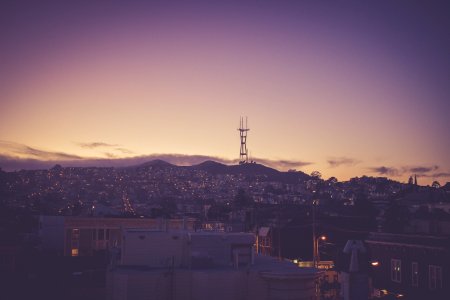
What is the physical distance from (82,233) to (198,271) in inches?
1008

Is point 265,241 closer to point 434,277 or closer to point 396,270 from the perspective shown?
point 396,270

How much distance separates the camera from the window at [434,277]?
33.7 m

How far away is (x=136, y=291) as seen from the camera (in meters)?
25.0

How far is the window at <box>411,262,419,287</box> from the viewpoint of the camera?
35531 mm

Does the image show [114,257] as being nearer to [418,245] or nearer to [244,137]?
[418,245]

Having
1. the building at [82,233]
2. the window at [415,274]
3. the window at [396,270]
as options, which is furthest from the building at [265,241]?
the window at [415,274]

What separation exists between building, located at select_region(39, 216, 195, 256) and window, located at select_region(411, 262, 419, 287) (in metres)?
19.3

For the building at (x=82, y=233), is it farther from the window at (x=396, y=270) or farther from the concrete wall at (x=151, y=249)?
the concrete wall at (x=151, y=249)

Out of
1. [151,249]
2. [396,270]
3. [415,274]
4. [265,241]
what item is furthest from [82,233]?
[415,274]

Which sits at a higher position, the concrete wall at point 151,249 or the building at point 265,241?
the concrete wall at point 151,249

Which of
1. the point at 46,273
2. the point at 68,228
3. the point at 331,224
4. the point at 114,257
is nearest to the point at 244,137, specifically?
the point at 331,224

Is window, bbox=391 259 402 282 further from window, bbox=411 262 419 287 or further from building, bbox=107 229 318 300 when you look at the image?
building, bbox=107 229 318 300

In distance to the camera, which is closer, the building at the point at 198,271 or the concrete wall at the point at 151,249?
the building at the point at 198,271

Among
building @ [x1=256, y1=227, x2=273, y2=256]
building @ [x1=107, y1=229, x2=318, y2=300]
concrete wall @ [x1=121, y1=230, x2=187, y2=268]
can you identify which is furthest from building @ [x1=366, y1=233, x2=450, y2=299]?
building @ [x1=256, y1=227, x2=273, y2=256]
